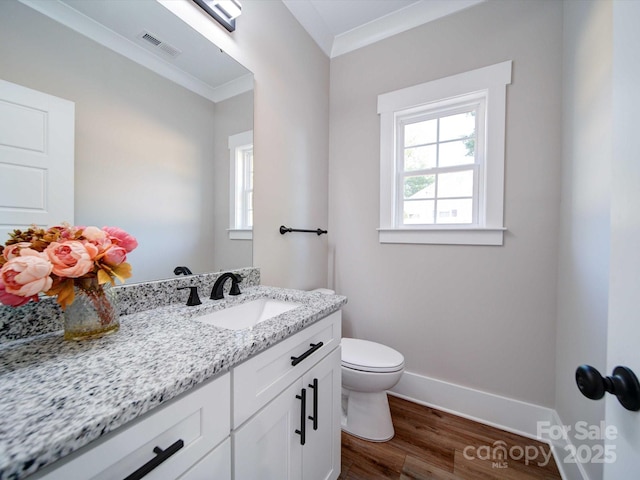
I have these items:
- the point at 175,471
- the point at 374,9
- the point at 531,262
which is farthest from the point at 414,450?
the point at 374,9

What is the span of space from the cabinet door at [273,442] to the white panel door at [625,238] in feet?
2.52

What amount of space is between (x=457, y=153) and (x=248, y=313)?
5.72 ft

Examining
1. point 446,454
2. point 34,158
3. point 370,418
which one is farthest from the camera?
point 370,418

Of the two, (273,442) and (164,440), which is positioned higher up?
(164,440)

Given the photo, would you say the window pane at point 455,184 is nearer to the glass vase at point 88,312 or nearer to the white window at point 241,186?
the white window at point 241,186

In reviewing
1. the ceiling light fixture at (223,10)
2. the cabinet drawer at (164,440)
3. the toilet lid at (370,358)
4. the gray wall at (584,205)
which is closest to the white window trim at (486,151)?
the gray wall at (584,205)

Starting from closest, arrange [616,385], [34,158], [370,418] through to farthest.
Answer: [616,385], [34,158], [370,418]

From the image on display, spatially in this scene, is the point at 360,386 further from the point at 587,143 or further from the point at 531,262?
the point at 587,143

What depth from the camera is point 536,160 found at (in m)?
1.53

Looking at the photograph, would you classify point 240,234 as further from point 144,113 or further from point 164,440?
point 164,440

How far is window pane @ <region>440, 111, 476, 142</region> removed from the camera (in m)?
1.76

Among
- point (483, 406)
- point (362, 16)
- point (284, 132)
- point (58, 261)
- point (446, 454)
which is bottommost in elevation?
point (446, 454)

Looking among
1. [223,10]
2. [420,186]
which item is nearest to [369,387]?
[420,186]

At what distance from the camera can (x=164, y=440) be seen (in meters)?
0.50
